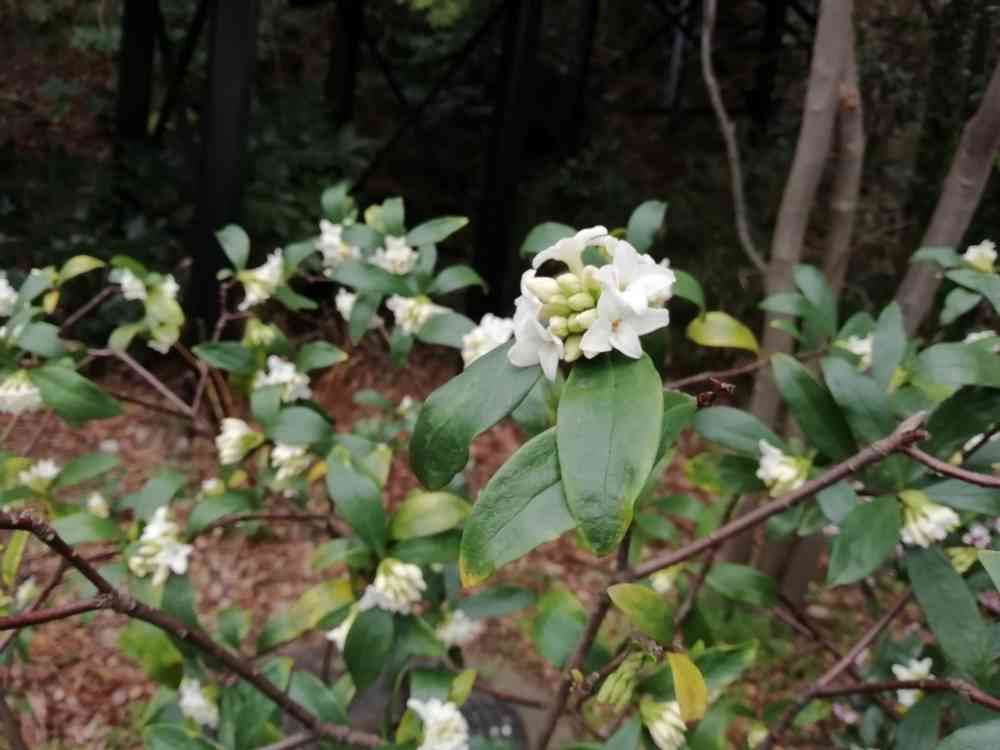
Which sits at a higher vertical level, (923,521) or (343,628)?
(923,521)

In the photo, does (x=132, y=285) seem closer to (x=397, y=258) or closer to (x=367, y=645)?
(x=397, y=258)

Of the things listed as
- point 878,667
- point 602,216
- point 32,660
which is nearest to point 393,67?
point 602,216

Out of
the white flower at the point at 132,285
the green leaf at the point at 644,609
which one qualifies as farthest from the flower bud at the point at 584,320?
the white flower at the point at 132,285

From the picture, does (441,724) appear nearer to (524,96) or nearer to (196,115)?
(524,96)

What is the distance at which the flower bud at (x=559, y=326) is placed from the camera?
646mm

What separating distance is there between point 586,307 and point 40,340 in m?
1.08

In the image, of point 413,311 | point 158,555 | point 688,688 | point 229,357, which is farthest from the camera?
point 229,357

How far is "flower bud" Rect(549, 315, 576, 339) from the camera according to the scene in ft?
2.12

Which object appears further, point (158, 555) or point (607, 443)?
point (158, 555)

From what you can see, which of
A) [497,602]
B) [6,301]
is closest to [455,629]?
[497,602]

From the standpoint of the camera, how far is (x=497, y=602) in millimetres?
1498

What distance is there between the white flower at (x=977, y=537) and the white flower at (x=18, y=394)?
1.43 meters

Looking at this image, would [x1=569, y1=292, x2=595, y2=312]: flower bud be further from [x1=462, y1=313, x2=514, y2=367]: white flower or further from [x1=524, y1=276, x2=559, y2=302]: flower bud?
[x1=462, y1=313, x2=514, y2=367]: white flower

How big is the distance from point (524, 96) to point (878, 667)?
2221 millimetres
